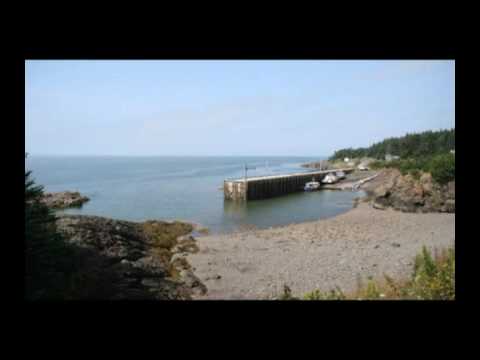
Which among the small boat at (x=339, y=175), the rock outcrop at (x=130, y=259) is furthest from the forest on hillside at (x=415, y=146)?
the rock outcrop at (x=130, y=259)

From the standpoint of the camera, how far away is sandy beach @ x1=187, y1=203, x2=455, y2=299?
5.87 metres

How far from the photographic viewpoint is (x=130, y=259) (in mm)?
6820

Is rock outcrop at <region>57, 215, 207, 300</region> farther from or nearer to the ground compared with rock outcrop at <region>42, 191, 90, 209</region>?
nearer to the ground

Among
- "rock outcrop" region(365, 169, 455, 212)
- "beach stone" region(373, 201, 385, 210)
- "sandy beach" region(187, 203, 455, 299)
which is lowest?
"sandy beach" region(187, 203, 455, 299)

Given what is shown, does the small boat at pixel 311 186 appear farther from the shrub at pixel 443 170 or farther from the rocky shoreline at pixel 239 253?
the rocky shoreline at pixel 239 253

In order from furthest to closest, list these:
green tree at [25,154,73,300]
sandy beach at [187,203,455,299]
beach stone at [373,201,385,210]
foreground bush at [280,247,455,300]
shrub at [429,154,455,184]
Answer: beach stone at [373,201,385,210] → shrub at [429,154,455,184] → sandy beach at [187,203,455,299] → green tree at [25,154,73,300] → foreground bush at [280,247,455,300]

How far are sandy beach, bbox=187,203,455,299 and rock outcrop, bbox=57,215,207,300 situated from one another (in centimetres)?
43

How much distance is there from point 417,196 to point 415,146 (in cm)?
2123

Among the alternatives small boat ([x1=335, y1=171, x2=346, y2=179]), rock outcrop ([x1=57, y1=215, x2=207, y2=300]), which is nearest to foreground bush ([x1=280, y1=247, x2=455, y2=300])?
rock outcrop ([x1=57, y1=215, x2=207, y2=300])

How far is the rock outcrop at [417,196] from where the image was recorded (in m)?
12.3

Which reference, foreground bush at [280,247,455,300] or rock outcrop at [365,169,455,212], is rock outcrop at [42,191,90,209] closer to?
foreground bush at [280,247,455,300]

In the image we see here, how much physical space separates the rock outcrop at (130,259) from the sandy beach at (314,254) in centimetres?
43
